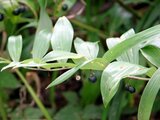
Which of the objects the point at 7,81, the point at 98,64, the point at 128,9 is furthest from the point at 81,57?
the point at 128,9

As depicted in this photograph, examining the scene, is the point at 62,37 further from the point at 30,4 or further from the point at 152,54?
the point at 30,4

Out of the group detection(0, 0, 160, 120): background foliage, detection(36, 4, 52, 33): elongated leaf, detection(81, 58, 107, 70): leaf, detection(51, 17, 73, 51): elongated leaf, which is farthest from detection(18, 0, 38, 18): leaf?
detection(81, 58, 107, 70): leaf

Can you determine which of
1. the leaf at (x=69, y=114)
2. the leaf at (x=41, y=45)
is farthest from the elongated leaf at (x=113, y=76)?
the leaf at (x=69, y=114)

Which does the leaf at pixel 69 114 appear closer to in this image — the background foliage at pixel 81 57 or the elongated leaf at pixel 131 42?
the background foliage at pixel 81 57

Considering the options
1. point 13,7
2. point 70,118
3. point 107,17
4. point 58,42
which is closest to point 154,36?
point 58,42

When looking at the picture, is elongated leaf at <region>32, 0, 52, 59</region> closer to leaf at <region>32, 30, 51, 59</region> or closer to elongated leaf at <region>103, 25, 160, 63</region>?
leaf at <region>32, 30, 51, 59</region>

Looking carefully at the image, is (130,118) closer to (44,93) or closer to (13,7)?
(44,93)

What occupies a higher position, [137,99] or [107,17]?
[107,17]
